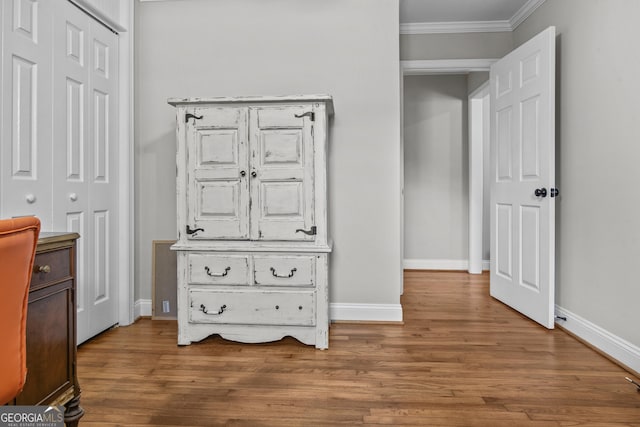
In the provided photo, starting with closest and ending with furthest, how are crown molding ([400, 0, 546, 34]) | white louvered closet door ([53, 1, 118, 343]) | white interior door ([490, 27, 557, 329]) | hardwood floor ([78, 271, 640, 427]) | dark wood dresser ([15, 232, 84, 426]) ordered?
dark wood dresser ([15, 232, 84, 426])
hardwood floor ([78, 271, 640, 427])
white louvered closet door ([53, 1, 118, 343])
white interior door ([490, 27, 557, 329])
crown molding ([400, 0, 546, 34])

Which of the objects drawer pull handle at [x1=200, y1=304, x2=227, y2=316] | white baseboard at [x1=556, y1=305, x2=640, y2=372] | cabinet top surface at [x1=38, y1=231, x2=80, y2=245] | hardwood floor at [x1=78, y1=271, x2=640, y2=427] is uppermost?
cabinet top surface at [x1=38, y1=231, x2=80, y2=245]

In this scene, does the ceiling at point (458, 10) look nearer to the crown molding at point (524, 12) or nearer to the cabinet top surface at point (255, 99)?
the crown molding at point (524, 12)

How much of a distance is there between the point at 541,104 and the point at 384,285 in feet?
5.65

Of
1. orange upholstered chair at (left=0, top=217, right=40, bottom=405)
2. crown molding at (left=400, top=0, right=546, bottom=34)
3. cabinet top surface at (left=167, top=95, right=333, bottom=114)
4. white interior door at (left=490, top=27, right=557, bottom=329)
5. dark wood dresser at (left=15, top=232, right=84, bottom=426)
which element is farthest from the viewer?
crown molding at (left=400, top=0, right=546, bottom=34)

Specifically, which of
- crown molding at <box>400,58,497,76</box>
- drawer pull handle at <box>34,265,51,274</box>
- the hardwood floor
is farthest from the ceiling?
drawer pull handle at <box>34,265,51,274</box>

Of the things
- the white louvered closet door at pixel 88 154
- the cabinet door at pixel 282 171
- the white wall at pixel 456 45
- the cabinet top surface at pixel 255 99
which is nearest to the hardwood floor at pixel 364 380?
the white louvered closet door at pixel 88 154

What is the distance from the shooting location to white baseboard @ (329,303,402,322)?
120 inches

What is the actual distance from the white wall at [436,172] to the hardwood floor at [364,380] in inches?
89.3

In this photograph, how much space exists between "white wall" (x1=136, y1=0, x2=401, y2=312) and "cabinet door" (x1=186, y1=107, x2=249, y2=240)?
64 centimetres

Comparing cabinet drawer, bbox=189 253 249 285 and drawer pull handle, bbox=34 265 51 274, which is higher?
drawer pull handle, bbox=34 265 51 274

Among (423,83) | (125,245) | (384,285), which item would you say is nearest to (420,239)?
(423,83)

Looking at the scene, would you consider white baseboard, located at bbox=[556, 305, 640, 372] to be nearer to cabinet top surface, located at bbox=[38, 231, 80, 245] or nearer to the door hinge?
the door hinge

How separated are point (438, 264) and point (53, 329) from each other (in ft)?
14.7

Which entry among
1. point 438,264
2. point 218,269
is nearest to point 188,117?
point 218,269
